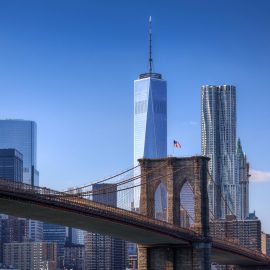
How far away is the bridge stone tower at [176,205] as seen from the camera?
82125 millimetres

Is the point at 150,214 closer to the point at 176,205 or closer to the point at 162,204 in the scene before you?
the point at 176,205

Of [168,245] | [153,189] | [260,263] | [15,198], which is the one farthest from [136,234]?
[260,263]

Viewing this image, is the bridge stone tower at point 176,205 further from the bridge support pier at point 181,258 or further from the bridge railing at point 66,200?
the bridge railing at point 66,200

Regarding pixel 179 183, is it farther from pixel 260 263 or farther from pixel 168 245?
pixel 260 263

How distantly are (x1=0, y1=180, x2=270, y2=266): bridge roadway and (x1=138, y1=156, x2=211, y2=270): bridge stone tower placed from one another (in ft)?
2.88

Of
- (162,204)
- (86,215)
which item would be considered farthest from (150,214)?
(162,204)

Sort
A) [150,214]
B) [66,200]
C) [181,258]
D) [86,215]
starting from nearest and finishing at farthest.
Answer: [66,200]
[86,215]
[181,258]
[150,214]

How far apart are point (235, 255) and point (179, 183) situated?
16.2m

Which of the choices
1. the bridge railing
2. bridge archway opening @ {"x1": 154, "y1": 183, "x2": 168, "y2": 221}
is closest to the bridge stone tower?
the bridge railing

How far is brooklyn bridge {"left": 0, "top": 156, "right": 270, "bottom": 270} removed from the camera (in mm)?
66938

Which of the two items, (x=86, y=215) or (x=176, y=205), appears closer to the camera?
(x=86, y=215)

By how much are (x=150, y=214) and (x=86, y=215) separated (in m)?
16.6

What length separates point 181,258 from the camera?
8244 cm

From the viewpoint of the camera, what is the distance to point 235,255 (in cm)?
9925
